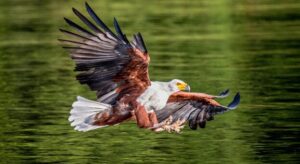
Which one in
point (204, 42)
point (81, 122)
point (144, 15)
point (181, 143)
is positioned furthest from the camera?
point (144, 15)

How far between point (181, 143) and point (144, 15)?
19566 millimetres

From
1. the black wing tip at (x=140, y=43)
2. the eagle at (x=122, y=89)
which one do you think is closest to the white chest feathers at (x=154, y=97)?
the eagle at (x=122, y=89)

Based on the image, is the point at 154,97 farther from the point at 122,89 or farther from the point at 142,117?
the point at 122,89

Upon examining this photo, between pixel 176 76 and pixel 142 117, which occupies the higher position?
pixel 142 117

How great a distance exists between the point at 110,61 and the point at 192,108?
0.98 metres

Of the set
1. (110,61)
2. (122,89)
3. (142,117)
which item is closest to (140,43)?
(110,61)

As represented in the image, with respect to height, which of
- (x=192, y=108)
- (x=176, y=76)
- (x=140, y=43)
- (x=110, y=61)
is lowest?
(x=176, y=76)

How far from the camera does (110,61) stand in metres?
10.8

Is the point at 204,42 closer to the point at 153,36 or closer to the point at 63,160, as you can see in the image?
the point at 153,36

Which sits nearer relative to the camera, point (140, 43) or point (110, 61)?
point (140, 43)

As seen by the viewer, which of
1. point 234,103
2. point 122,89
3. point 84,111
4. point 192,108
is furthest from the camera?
point 192,108

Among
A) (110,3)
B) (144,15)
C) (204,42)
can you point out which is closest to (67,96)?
(204,42)

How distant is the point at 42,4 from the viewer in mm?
40094

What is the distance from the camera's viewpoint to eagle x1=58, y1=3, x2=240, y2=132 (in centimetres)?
1040
